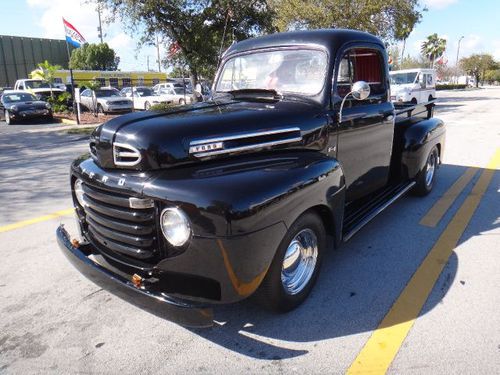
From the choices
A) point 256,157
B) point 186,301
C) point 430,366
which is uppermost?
point 256,157

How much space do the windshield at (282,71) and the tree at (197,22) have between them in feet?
38.1

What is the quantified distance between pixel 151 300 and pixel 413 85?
Answer: 1974 centimetres

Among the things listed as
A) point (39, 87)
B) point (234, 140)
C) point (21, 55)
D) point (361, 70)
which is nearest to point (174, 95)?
point (39, 87)

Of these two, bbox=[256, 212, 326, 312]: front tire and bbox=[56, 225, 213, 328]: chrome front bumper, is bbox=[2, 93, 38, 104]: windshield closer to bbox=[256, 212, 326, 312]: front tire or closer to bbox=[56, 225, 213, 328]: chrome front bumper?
bbox=[56, 225, 213, 328]: chrome front bumper

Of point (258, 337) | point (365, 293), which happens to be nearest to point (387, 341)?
point (365, 293)

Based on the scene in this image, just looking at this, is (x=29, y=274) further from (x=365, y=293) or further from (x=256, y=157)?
(x=365, y=293)

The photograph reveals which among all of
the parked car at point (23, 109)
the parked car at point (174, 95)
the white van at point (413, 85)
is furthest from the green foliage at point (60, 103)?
the white van at point (413, 85)

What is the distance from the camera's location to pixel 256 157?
2.86m

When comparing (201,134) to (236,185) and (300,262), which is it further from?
(300,262)

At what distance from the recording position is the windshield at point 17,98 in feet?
60.1

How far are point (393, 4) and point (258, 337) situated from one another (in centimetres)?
2432

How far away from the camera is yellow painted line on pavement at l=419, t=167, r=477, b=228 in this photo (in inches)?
187

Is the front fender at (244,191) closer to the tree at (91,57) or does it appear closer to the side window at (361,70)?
the side window at (361,70)

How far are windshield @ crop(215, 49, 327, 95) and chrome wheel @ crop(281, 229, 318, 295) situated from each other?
4.25ft
